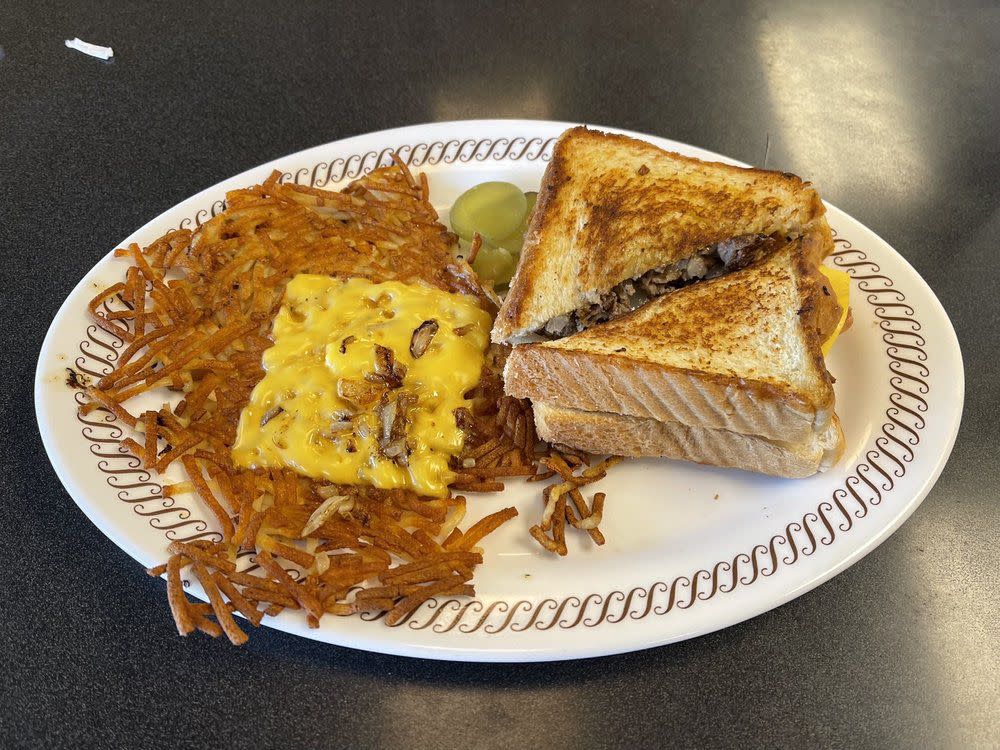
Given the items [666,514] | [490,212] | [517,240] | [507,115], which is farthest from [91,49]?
[666,514]

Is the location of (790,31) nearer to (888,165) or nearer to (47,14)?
(888,165)

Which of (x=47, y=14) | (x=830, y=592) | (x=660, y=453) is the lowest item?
(x=830, y=592)

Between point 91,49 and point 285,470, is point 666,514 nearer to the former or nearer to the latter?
point 285,470

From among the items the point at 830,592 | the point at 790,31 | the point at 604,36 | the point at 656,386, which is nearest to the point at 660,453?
the point at 656,386

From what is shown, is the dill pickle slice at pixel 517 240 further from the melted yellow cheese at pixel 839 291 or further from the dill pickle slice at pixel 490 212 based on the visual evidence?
the melted yellow cheese at pixel 839 291

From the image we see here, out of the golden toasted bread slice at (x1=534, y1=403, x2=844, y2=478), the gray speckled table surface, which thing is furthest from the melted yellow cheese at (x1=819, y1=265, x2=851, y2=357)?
the gray speckled table surface

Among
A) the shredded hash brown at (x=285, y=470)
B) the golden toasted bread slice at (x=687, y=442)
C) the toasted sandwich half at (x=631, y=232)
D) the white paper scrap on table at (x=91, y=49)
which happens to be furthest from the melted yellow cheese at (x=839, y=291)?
the white paper scrap on table at (x=91, y=49)
